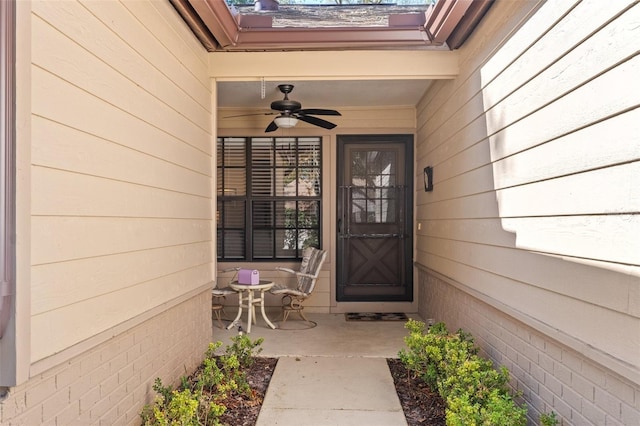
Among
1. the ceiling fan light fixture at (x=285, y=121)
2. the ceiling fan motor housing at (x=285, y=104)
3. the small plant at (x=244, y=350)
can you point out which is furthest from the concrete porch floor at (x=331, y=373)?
the ceiling fan motor housing at (x=285, y=104)

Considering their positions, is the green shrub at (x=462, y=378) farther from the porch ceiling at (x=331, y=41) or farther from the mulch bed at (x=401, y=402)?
the porch ceiling at (x=331, y=41)

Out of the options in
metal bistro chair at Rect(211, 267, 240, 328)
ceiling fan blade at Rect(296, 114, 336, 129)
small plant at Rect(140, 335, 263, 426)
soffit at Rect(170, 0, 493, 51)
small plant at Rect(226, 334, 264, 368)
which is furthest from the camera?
metal bistro chair at Rect(211, 267, 240, 328)

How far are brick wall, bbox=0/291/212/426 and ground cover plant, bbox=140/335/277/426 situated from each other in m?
0.11

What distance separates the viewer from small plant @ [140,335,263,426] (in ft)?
7.55

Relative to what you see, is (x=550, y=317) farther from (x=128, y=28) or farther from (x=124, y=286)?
(x=128, y=28)

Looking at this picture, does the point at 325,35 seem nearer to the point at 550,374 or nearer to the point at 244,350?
the point at 244,350

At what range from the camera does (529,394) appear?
7.84 feet

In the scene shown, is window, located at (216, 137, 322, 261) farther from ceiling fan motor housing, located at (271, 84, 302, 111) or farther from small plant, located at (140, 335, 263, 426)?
small plant, located at (140, 335, 263, 426)

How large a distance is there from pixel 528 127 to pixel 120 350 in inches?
97.3

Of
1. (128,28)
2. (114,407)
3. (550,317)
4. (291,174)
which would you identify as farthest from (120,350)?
(291,174)

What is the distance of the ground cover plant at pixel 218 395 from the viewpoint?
7.66 feet

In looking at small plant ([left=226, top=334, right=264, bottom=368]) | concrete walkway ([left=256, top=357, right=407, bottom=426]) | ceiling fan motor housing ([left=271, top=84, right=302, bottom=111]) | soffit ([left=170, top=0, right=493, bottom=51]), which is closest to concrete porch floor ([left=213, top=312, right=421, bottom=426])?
concrete walkway ([left=256, top=357, right=407, bottom=426])

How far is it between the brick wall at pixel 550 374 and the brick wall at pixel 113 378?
2.15 meters

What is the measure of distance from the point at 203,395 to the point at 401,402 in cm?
133
